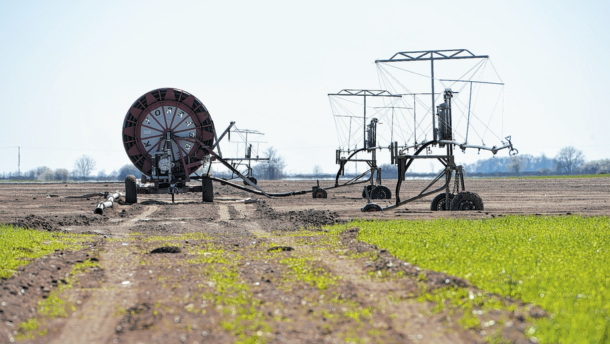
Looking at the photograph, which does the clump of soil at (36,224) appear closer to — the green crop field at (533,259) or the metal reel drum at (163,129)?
the green crop field at (533,259)

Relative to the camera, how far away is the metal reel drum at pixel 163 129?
3028cm

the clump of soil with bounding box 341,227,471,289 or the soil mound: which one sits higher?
the clump of soil with bounding box 341,227,471,289

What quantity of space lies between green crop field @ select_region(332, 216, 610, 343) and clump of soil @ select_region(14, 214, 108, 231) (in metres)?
9.75

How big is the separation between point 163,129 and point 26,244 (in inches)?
686

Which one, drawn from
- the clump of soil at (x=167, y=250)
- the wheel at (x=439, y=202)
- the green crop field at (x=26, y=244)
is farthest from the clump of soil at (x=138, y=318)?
the wheel at (x=439, y=202)

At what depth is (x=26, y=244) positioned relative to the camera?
1355 centimetres

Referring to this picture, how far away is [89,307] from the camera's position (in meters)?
7.82

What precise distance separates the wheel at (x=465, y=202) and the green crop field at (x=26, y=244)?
1447cm

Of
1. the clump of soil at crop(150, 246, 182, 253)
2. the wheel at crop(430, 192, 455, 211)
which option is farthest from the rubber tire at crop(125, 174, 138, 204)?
the clump of soil at crop(150, 246, 182, 253)

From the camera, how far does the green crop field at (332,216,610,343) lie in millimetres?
6418

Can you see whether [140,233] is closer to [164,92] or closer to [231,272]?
[231,272]

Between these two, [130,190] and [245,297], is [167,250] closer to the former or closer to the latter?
[245,297]

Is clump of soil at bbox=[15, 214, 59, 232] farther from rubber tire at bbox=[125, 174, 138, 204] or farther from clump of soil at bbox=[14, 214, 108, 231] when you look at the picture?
rubber tire at bbox=[125, 174, 138, 204]

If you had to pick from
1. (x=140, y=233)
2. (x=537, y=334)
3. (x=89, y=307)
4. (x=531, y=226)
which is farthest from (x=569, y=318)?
(x=140, y=233)
